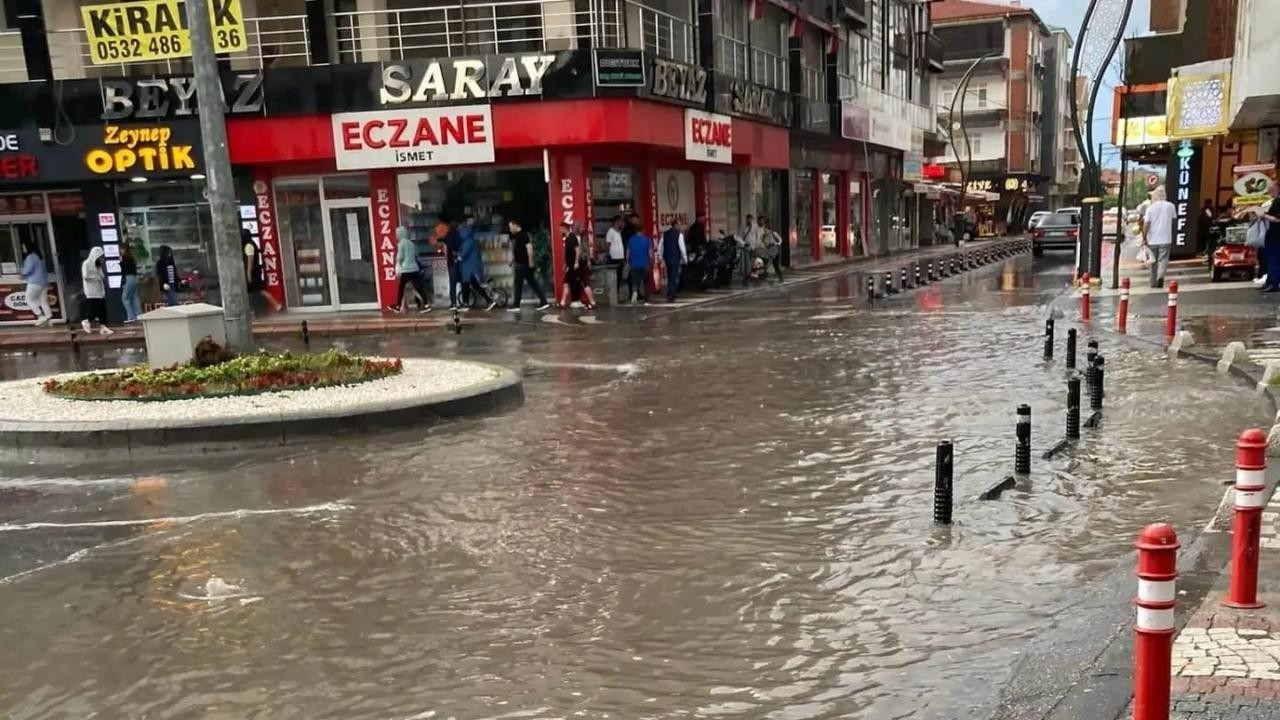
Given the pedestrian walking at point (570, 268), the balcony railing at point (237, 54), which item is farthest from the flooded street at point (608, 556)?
the balcony railing at point (237, 54)

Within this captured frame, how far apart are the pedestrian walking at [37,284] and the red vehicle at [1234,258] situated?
24842 mm

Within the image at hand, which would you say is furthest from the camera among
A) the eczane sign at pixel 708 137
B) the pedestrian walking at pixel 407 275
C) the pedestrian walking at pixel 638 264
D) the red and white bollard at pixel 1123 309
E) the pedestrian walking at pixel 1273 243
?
the eczane sign at pixel 708 137

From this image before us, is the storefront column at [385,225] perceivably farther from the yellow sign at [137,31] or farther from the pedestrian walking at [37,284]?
the pedestrian walking at [37,284]

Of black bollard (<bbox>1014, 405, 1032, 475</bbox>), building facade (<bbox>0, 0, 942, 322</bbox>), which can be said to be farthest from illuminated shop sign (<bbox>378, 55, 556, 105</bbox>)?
black bollard (<bbox>1014, 405, 1032, 475</bbox>)

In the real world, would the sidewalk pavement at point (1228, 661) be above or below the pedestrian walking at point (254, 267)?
below

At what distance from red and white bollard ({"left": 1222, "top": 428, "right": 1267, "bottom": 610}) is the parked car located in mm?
38002

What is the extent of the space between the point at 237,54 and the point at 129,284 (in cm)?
554

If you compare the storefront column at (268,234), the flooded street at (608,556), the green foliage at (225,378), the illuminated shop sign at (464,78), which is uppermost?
the illuminated shop sign at (464,78)

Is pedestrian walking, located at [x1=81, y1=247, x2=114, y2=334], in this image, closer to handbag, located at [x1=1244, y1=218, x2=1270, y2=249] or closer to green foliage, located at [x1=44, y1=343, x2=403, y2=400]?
green foliage, located at [x1=44, y1=343, x2=403, y2=400]

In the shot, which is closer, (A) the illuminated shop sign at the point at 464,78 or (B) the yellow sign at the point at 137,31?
(B) the yellow sign at the point at 137,31

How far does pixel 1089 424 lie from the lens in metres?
8.76

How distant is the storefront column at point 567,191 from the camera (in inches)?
830

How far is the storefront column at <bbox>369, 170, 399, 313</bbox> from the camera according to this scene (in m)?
21.8

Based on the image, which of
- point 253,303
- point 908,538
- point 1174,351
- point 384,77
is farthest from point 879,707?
point 253,303
